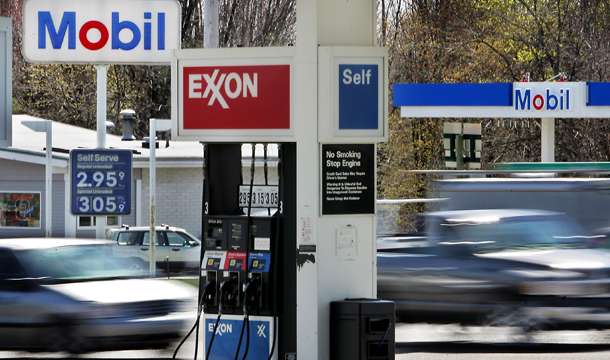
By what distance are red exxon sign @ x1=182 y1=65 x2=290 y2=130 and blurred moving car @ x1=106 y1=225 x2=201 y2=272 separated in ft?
43.3

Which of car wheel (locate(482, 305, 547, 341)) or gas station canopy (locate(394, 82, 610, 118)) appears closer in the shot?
car wheel (locate(482, 305, 547, 341))

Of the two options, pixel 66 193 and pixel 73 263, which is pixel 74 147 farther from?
pixel 73 263

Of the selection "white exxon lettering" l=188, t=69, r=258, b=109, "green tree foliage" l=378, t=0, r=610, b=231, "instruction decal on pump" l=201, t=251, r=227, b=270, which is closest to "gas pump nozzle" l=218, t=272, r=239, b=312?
"instruction decal on pump" l=201, t=251, r=227, b=270

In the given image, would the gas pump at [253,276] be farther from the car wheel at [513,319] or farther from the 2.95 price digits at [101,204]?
the 2.95 price digits at [101,204]

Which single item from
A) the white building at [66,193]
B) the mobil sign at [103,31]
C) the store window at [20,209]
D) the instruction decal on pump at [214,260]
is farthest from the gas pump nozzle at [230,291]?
the store window at [20,209]

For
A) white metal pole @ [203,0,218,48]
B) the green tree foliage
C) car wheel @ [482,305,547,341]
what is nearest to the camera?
car wheel @ [482,305,547,341]

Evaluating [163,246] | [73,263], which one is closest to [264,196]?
[73,263]

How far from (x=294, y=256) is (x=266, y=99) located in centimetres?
125

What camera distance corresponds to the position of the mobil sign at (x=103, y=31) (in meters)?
12.0

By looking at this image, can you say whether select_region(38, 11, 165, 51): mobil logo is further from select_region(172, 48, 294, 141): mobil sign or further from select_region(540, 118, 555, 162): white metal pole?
select_region(540, 118, 555, 162): white metal pole

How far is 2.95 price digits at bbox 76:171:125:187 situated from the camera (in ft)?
41.1

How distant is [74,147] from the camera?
73.4ft

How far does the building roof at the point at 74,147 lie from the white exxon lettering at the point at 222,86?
53.2 ft

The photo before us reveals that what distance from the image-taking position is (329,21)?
5.68 m
